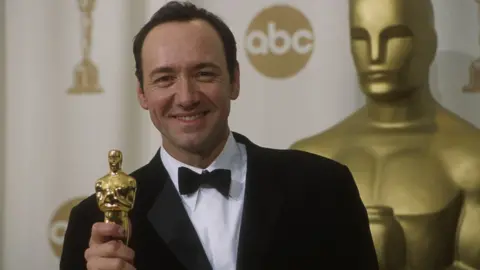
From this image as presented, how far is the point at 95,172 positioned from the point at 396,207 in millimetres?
732

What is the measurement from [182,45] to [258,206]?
9.2 inches

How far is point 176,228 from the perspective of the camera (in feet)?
2.90

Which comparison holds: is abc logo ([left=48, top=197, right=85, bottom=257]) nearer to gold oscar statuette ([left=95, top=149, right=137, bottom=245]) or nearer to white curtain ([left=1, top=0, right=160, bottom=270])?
white curtain ([left=1, top=0, right=160, bottom=270])

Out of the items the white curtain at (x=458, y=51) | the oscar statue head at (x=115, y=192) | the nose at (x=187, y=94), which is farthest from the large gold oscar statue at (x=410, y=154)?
the oscar statue head at (x=115, y=192)

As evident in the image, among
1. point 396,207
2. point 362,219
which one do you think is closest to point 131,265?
point 362,219

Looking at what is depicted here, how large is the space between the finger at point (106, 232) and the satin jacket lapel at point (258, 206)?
196 mm

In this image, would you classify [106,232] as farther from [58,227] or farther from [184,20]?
[58,227]

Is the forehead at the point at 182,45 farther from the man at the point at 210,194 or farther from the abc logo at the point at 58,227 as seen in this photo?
the abc logo at the point at 58,227

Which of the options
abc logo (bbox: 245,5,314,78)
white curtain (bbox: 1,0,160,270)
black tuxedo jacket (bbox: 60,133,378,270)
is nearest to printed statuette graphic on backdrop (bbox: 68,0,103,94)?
white curtain (bbox: 1,0,160,270)

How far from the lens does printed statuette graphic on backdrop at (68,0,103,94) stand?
1.55 meters

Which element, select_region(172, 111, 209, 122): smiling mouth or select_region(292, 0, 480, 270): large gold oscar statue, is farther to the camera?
select_region(292, 0, 480, 270): large gold oscar statue

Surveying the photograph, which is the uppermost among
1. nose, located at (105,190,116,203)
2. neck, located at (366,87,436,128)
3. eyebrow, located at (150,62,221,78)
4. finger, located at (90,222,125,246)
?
eyebrow, located at (150,62,221,78)

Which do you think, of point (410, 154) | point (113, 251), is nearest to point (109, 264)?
point (113, 251)

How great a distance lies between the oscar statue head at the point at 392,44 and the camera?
3.60ft
